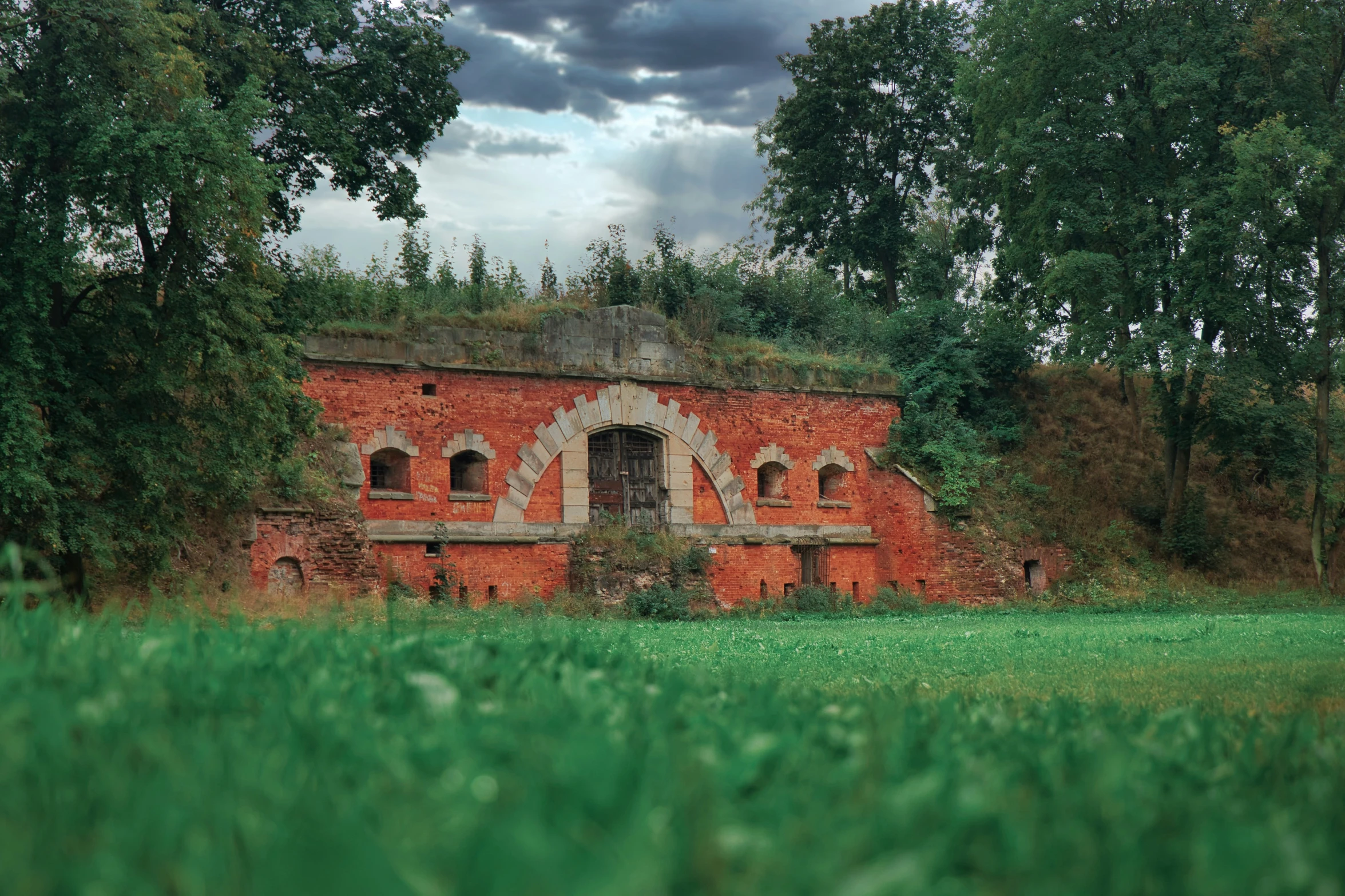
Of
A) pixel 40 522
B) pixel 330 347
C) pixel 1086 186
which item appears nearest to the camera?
pixel 40 522

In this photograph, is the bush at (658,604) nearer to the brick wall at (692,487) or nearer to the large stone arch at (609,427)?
the brick wall at (692,487)

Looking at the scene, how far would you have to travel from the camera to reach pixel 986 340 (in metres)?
26.5

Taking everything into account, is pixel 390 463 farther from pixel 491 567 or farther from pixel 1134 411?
pixel 1134 411

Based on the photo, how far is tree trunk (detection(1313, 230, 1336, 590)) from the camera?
2330cm

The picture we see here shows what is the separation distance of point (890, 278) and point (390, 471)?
2057cm

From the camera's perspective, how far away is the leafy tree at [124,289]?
12773 mm

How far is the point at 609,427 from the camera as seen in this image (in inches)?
864

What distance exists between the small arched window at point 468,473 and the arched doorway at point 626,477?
219cm

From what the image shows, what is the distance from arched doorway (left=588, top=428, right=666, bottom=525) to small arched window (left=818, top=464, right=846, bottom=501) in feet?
13.4

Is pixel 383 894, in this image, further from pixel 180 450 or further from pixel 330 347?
pixel 330 347

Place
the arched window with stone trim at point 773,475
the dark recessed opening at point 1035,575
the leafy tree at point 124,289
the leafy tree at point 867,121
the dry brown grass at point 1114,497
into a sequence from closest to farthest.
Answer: the leafy tree at point 124,289 → the arched window with stone trim at point 773,475 → the dark recessed opening at point 1035,575 → the dry brown grass at point 1114,497 → the leafy tree at point 867,121

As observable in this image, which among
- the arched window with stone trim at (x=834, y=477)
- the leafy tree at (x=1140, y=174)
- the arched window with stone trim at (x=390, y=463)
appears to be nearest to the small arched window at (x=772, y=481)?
the arched window with stone trim at (x=834, y=477)

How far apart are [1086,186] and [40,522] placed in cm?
2064

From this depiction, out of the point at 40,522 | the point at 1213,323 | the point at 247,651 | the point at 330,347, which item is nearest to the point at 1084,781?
the point at 247,651
